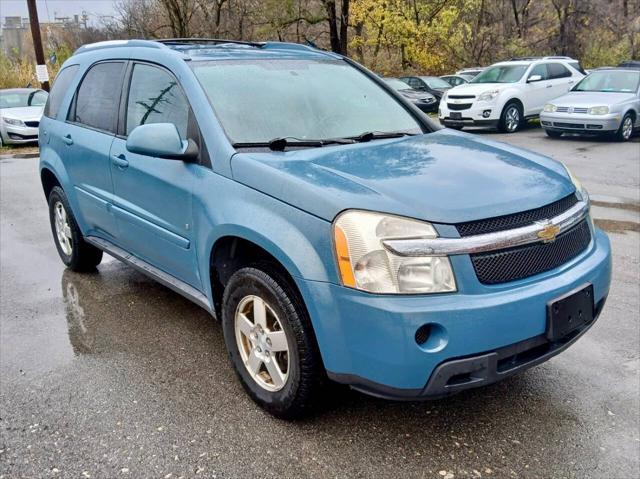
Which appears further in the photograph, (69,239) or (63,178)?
(69,239)

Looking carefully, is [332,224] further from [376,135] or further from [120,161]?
[120,161]

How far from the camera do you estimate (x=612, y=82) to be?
45.6 feet

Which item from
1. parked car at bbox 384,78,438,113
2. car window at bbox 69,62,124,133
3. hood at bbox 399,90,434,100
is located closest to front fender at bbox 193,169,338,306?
car window at bbox 69,62,124,133

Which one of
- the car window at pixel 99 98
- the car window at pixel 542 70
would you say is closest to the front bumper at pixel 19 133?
the car window at pixel 99 98

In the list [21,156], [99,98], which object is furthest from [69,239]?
[21,156]

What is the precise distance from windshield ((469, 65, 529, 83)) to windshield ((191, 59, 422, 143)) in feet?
41.6

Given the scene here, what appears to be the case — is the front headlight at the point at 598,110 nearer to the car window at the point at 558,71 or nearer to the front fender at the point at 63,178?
the car window at the point at 558,71

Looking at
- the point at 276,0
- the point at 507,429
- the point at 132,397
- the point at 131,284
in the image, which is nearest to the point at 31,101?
the point at 276,0

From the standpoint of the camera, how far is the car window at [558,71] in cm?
1630

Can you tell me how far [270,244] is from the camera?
278 centimetres

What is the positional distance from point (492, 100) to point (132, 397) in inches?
527

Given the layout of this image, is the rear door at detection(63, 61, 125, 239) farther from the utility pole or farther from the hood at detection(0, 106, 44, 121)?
the utility pole

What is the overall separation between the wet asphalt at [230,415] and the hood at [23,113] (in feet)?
40.2

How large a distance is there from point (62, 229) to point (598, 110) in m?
11.3
